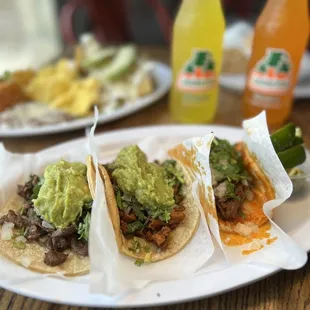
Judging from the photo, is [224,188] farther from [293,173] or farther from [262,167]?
[293,173]

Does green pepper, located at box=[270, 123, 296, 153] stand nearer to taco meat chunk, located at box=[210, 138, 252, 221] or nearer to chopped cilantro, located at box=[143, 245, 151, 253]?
taco meat chunk, located at box=[210, 138, 252, 221]

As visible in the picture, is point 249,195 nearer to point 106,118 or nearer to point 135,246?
point 135,246

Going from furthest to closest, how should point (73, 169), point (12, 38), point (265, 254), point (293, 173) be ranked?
point (12, 38) < point (293, 173) < point (73, 169) < point (265, 254)

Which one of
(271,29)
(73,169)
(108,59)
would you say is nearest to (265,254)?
(73,169)

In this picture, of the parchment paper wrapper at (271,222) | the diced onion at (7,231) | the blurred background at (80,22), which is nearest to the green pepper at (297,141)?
the parchment paper wrapper at (271,222)

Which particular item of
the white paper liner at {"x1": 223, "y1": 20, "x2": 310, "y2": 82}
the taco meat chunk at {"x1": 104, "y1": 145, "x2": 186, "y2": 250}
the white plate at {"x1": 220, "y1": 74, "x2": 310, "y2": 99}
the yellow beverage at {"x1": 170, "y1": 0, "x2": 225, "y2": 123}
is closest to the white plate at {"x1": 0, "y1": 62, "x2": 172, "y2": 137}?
the yellow beverage at {"x1": 170, "y1": 0, "x2": 225, "y2": 123}

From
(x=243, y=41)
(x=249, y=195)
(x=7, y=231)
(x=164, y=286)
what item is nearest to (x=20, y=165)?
(x=7, y=231)
